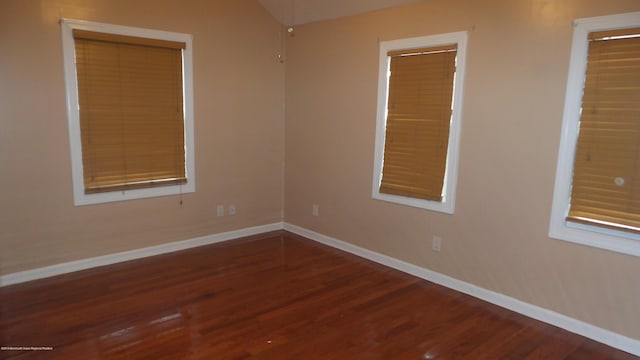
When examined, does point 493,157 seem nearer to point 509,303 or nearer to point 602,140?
point 602,140

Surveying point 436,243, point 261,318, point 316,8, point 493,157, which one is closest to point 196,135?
point 316,8

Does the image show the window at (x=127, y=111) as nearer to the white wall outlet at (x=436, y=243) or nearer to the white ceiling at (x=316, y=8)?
the white ceiling at (x=316, y=8)

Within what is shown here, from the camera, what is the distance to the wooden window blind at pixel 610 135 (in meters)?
2.69

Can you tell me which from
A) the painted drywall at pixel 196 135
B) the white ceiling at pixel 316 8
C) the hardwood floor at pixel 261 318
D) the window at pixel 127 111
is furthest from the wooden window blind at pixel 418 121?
the window at pixel 127 111

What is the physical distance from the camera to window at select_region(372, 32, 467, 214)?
3.59m

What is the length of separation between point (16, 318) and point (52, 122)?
1573 millimetres

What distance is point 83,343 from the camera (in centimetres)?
266

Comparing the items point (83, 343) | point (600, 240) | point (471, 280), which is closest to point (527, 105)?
point (600, 240)

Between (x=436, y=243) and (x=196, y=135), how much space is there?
2.63m

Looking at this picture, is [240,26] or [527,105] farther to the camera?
[240,26]

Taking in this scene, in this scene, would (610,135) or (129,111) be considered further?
(129,111)

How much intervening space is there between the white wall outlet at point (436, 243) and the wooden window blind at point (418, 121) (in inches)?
14.1

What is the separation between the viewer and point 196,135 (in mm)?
4449

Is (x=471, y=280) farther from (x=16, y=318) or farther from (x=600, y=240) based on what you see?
(x=16, y=318)
